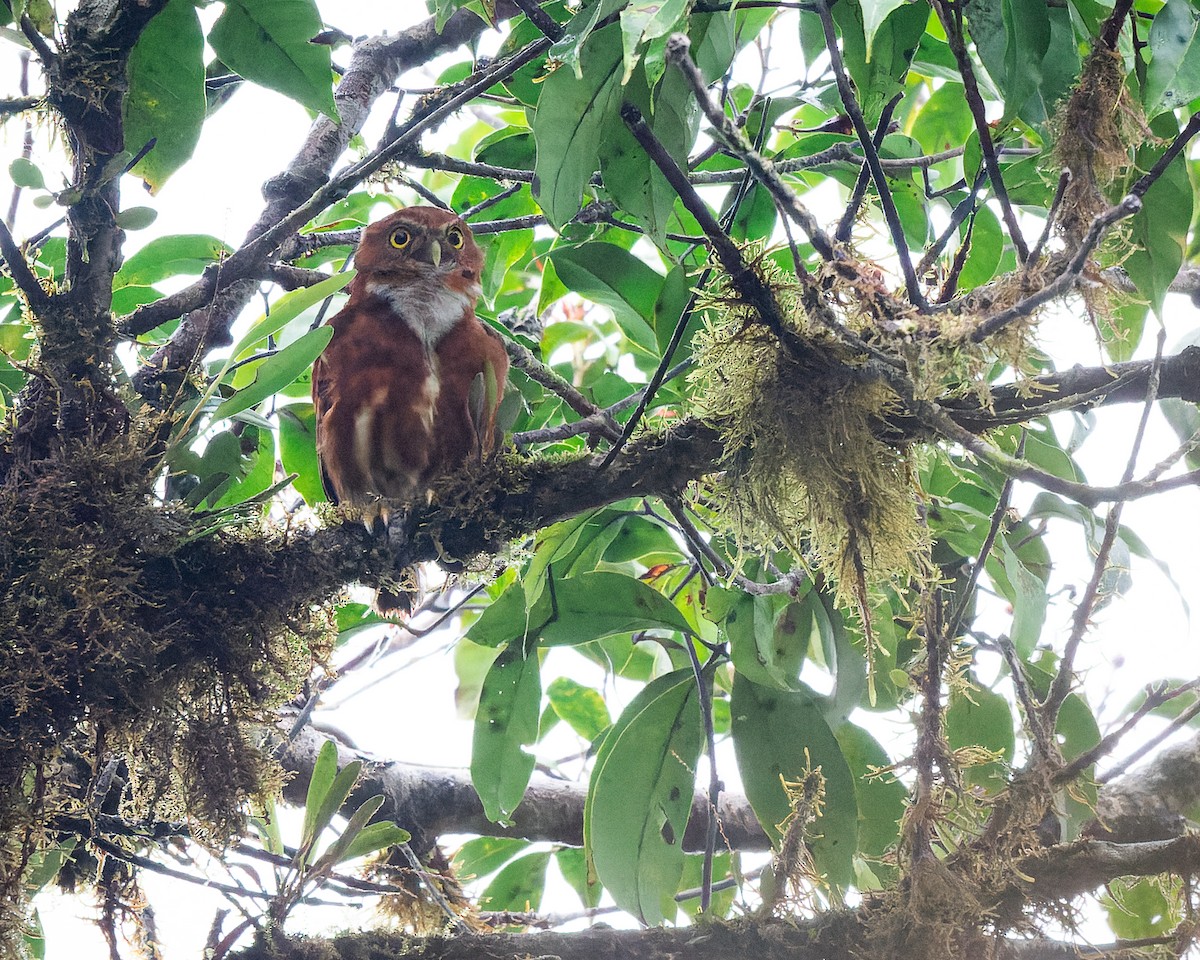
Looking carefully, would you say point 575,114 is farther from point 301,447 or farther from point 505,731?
point 301,447

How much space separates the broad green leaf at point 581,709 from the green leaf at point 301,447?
92cm

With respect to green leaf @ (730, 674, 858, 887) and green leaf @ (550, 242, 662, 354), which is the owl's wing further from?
green leaf @ (730, 674, 858, 887)

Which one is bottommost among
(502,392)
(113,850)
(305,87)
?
(113,850)

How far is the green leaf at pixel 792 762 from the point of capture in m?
1.96

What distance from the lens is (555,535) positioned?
207 centimetres

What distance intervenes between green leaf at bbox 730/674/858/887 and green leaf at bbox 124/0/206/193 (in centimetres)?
148

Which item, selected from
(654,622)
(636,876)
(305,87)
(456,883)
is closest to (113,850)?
(456,883)

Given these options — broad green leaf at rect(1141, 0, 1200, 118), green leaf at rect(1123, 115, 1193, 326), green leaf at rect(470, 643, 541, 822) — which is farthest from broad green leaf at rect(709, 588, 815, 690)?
broad green leaf at rect(1141, 0, 1200, 118)

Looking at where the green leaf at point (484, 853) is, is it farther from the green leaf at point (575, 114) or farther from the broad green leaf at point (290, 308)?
the green leaf at point (575, 114)

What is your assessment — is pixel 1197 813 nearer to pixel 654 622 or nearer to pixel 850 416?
pixel 654 622

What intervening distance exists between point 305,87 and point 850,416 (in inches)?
44.3

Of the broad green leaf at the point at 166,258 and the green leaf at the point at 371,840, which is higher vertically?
the broad green leaf at the point at 166,258

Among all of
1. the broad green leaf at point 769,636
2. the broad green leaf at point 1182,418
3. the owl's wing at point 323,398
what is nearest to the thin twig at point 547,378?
the owl's wing at point 323,398

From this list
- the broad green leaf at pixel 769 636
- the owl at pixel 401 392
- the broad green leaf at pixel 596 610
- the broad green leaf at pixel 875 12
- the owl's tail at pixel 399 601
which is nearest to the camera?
the broad green leaf at pixel 875 12
